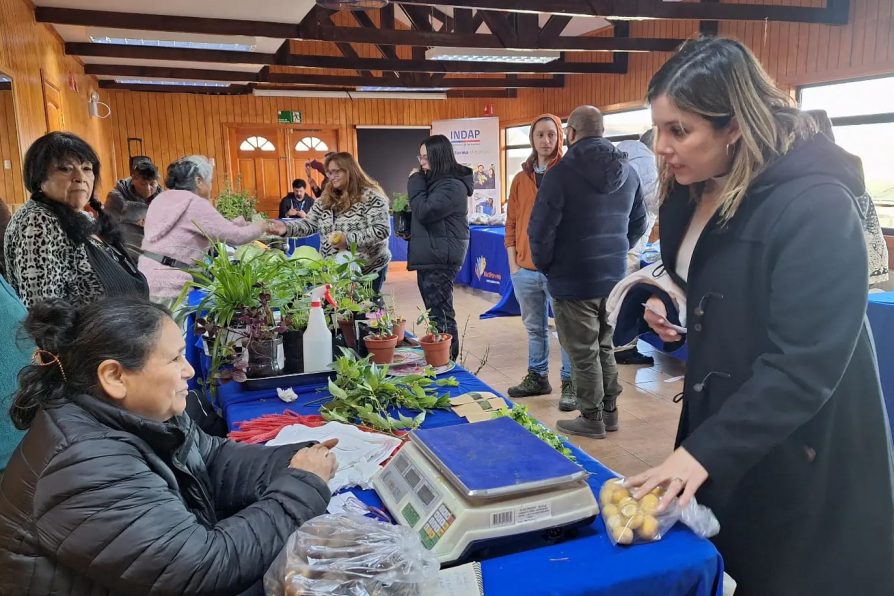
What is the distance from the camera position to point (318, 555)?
885mm

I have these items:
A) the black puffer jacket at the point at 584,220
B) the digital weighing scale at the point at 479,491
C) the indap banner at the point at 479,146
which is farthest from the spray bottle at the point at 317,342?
the indap banner at the point at 479,146

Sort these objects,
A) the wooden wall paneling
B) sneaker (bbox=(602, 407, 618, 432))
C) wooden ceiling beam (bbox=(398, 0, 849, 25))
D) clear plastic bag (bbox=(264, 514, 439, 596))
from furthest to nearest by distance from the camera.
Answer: wooden ceiling beam (bbox=(398, 0, 849, 25)) → the wooden wall paneling → sneaker (bbox=(602, 407, 618, 432)) → clear plastic bag (bbox=(264, 514, 439, 596))

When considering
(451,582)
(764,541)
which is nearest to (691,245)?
(764,541)

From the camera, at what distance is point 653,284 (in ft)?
4.33

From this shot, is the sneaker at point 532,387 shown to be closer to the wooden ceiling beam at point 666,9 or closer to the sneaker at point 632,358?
the sneaker at point 632,358

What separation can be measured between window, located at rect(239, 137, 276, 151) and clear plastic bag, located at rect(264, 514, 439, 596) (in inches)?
425

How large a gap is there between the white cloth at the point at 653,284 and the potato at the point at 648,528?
42cm

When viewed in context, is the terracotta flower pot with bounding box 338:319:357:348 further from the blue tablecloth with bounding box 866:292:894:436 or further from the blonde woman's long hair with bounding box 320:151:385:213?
the blue tablecloth with bounding box 866:292:894:436

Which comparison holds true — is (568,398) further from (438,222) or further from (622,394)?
(438,222)

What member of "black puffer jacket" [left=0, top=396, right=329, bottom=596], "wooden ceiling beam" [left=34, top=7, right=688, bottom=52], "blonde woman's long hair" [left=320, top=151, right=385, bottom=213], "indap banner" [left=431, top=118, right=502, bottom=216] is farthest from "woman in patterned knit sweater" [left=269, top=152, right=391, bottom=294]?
"indap banner" [left=431, top=118, right=502, bottom=216]

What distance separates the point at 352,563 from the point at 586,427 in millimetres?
2491

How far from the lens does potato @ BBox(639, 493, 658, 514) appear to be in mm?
985

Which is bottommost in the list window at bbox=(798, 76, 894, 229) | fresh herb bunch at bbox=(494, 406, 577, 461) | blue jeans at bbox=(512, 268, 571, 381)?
blue jeans at bbox=(512, 268, 571, 381)

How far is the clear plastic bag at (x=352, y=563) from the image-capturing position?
84 cm
